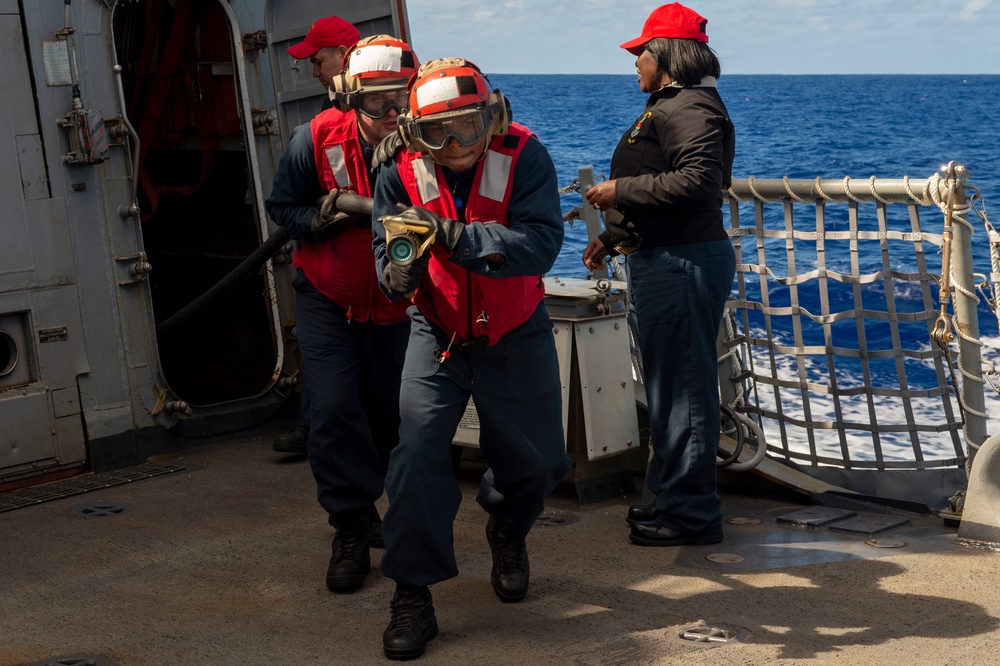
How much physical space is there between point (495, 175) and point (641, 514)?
178 cm

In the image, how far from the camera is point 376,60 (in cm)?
406

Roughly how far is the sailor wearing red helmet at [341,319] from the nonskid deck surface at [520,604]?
32 centimetres

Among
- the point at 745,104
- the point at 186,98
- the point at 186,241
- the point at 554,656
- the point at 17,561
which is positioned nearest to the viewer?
the point at 554,656

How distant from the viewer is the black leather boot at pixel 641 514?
15.8 ft

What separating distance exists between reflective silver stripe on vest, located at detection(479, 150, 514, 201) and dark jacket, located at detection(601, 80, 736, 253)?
99 cm

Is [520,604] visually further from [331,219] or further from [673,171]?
[673,171]

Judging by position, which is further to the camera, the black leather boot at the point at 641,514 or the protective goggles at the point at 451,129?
the black leather boot at the point at 641,514

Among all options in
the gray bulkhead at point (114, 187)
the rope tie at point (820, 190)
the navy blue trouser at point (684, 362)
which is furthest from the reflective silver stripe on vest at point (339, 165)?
the rope tie at point (820, 190)

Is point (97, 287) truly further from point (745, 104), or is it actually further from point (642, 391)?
point (745, 104)

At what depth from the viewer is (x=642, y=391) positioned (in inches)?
222

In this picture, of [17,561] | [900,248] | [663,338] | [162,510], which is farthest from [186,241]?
[900,248]

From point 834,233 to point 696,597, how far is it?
2.04 m

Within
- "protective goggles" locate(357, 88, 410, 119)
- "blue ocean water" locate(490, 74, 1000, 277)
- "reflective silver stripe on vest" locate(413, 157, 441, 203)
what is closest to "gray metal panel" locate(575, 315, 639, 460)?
"protective goggles" locate(357, 88, 410, 119)

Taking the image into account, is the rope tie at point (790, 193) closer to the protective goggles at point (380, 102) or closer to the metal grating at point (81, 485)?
the protective goggles at point (380, 102)
